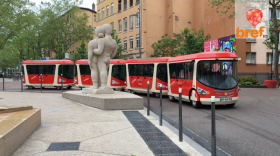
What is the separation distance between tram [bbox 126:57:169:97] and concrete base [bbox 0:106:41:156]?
34.8 feet

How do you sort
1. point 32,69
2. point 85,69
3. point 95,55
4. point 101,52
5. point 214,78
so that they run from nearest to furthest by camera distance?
point 214,78 → point 101,52 → point 95,55 → point 85,69 → point 32,69

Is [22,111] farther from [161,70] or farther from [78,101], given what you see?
[161,70]

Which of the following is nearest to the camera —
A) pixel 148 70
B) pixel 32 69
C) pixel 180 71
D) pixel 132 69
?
pixel 180 71

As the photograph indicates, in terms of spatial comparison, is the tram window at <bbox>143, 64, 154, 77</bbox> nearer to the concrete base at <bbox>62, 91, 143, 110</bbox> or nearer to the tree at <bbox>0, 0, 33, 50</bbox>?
the concrete base at <bbox>62, 91, 143, 110</bbox>

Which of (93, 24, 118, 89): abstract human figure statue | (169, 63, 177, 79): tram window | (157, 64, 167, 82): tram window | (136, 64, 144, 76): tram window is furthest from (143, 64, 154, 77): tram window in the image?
(93, 24, 118, 89): abstract human figure statue

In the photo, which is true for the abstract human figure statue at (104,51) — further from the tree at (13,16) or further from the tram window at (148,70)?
the tree at (13,16)

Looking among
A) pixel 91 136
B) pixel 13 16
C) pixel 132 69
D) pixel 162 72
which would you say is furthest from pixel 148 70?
pixel 13 16

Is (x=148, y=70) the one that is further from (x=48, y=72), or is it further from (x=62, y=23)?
(x=62, y=23)

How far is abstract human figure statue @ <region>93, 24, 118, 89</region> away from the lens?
11820mm

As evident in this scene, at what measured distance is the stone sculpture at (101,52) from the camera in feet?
39.0

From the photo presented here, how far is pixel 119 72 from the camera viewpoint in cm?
2069

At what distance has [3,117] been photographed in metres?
5.48

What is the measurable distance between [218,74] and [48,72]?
1762 cm

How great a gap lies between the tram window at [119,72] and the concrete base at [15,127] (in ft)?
46.3
